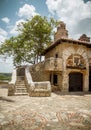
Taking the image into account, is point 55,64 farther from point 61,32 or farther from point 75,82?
point 61,32

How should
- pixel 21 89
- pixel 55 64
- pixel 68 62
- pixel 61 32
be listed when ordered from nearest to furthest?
pixel 21 89, pixel 55 64, pixel 68 62, pixel 61 32

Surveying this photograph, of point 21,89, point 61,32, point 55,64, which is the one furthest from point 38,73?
point 61,32

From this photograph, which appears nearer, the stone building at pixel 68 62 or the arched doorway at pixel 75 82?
the stone building at pixel 68 62

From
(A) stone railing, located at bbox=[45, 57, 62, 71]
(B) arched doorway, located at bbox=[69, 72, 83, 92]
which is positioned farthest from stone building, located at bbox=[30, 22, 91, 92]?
(B) arched doorway, located at bbox=[69, 72, 83, 92]

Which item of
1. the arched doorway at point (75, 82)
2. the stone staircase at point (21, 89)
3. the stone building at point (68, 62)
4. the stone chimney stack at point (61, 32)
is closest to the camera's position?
the stone staircase at point (21, 89)

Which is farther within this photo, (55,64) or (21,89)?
(55,64)

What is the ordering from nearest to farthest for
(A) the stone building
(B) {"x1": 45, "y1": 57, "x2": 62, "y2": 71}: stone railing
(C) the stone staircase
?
(C) the stone staircase
(B) {"x1": 45, "y1": 57, "x2": 62, "y2": 71}: stone railing
(A) the stone building

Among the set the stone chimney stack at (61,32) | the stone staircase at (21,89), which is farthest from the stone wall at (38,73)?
the stone chimney stack at (61,32)

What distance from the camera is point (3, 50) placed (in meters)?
23.8

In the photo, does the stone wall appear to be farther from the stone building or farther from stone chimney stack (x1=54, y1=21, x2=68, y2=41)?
stone chimney stack (x1=54, y1=21, x2=68, y2=41)

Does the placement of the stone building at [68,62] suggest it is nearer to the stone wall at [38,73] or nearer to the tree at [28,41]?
the stone wall at [38,73]

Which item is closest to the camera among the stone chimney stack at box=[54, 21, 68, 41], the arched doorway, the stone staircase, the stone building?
the stone staircase

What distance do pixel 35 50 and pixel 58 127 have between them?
1942 centimetres

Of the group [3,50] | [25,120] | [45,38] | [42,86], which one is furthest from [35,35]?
[25,120]
